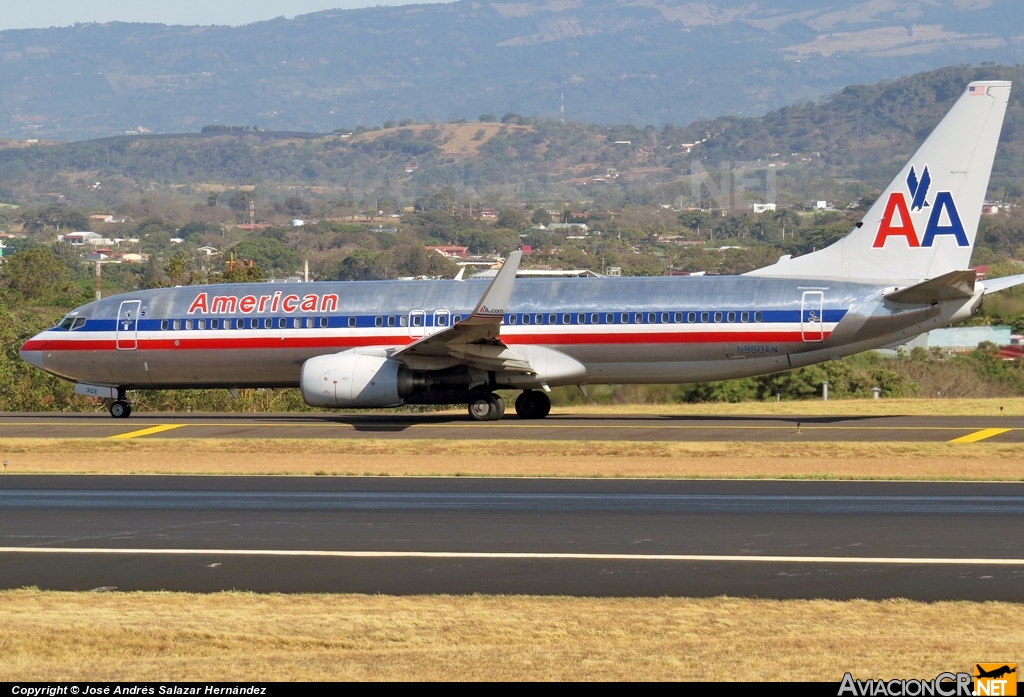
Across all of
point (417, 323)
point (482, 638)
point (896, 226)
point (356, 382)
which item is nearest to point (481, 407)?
point (417, 323)

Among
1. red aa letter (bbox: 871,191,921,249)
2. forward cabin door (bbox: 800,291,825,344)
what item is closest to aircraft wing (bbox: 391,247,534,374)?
forward cabin door (bbox: 800,291,825,344)

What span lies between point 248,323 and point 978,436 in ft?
56.3

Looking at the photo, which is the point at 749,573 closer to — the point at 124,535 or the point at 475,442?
the point at 124,535

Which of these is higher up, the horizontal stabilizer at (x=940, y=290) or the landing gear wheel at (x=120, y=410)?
the horizontal stabilizer at (x=940, y=290)

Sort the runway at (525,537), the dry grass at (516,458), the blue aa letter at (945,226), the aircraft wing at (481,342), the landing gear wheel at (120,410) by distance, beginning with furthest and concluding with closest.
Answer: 1. the landing gear wheel at (120,410)
2. the blue aa letter at (945,226)
3. the aircraft wing at (481,342)
4. the dry grass at (516,458)
5. the runway at (525,537)

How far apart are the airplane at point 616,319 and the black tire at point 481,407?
3cm

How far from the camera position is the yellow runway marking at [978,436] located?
27609 mm

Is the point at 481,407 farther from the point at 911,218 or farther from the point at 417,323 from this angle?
the point at 911,218

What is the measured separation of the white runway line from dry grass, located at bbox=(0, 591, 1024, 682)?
7.15ft

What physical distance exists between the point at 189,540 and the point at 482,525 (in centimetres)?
366

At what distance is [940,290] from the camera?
30.3m

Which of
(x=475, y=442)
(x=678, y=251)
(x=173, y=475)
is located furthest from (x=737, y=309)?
(x=678, y=251)

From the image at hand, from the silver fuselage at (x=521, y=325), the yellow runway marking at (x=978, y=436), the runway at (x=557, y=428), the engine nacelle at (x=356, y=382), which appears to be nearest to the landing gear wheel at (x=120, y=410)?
the runway at (x=557, y=428)

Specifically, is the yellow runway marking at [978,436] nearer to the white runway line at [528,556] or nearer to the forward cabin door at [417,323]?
the forward cabin door at [417,323]
